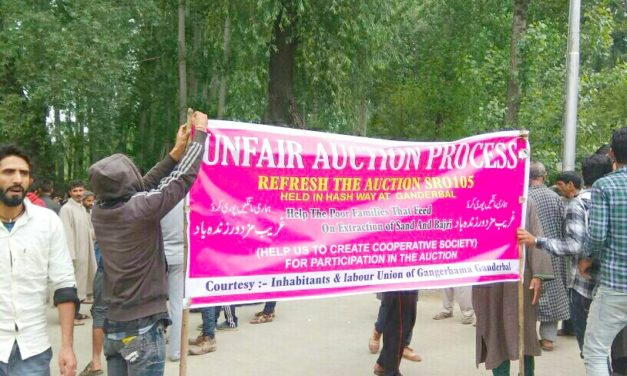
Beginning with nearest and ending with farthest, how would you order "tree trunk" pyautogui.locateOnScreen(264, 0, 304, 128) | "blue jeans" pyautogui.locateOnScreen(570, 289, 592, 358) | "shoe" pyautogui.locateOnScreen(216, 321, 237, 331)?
"blue jeans" pyautogui.locateOnScreen(570, 289, 592, 358), "shoe" pyautogui.locateOnScreen(216, 321, 237, 331), "tree trunk" pyautogui.locateOnScreen(264, 0, 304, 128)

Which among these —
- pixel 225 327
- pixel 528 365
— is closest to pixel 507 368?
pixel 528 365

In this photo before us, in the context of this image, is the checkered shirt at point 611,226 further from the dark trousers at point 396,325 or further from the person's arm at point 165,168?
the person's arm at point 165,168

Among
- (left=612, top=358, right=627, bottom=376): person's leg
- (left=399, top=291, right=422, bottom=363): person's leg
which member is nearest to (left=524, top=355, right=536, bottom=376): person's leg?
(left=612, top=358, right=627, bottom=376): person's leg

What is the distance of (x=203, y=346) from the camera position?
6.78 metres

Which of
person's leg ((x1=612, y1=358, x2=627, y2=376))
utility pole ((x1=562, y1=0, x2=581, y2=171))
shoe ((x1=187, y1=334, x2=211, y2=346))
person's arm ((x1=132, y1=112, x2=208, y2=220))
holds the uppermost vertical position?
utility pole ((x1=562, y1=0, x2=581, y2=171))

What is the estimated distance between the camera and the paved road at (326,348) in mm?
6195

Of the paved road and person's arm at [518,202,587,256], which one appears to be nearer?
person's arm at [518,202,587,256]

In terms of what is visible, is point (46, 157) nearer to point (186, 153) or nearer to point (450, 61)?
point (450, 61)

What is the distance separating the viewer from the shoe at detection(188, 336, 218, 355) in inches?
264

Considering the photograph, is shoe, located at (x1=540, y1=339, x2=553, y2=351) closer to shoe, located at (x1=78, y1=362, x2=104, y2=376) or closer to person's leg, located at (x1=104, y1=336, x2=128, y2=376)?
shoe, located at (x1=78, y1=362, x2=104, y2=376)

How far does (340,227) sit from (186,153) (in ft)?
4.25

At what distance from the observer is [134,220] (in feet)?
11.4

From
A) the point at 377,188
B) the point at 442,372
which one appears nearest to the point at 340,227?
the point at 377,188

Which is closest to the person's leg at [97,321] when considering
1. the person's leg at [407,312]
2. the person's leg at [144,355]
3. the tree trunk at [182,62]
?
the person's leg at [144,355]
